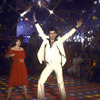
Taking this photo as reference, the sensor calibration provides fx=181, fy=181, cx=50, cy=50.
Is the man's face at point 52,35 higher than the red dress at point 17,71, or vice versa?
the man's face at point 52,35

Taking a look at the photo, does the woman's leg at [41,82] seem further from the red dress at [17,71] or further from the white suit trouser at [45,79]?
the red dress at [17,71]

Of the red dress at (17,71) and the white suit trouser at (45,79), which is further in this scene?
the red dress at (17,71)

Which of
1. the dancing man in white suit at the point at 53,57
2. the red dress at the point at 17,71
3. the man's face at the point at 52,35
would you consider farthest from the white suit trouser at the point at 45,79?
the red dress at the point at 17,71

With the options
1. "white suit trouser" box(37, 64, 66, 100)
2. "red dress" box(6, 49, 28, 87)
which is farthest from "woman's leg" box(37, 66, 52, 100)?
"red dress" box(6, 49, 28, 87)

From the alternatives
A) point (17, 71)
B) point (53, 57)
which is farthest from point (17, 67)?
point (53, 57)

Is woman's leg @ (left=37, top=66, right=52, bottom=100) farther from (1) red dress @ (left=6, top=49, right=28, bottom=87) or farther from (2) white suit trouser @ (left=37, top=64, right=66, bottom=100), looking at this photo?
(1) red dress @ (left=6, top=49, right=28, bottom=87)

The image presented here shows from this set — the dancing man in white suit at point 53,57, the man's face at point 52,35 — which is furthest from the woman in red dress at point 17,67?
the man's face at point 52,35

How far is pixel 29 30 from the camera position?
1669 cm

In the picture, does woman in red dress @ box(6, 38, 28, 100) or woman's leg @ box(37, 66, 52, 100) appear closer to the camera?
woman's leg @ box(37, 66, 52, 100)

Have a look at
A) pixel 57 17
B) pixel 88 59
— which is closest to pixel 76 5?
pixel 57 17

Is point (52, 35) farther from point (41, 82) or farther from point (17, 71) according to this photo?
point (17, 71)

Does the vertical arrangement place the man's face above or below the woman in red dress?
above

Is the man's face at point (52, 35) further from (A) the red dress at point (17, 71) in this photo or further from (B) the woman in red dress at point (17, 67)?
(A) the red dress at point (17, 71)

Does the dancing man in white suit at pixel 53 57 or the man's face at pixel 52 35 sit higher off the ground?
the man's face at pixel 52 35
